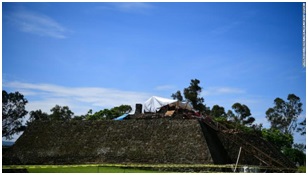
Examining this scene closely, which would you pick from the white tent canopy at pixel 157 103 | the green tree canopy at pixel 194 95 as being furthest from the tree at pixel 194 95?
the white tent canopy at pixel 157 103

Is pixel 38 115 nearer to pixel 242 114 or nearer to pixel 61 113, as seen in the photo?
pixel 61 113

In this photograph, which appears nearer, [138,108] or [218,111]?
[138,108]

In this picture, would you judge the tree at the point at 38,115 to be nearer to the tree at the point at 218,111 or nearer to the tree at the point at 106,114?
the tree at the point at 106,114

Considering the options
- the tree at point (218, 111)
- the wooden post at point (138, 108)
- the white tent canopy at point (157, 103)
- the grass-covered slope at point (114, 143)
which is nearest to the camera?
the grass-covered slope at point (114, 143)

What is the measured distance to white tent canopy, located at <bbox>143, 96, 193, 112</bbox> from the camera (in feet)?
107

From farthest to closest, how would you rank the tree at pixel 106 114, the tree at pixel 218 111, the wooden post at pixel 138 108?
the tree at pixel 218 111 < the tree at pixel 106 114 < the wooden post at pixel 138 108

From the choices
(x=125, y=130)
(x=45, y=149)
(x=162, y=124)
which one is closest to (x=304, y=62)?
(x=162, y=124)

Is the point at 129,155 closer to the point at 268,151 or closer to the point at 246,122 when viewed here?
the point at 268,151

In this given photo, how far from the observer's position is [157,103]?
33.0 m

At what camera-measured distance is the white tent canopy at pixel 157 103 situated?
107 feet

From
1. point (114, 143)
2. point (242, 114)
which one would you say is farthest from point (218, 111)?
point (114, 143)

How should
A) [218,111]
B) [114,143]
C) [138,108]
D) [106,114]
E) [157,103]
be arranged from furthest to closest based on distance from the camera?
[218,111]
[106,114]
[138,108]
[157,103]
[114,143]

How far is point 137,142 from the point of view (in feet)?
86.7

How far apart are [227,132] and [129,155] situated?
751 centimetres
